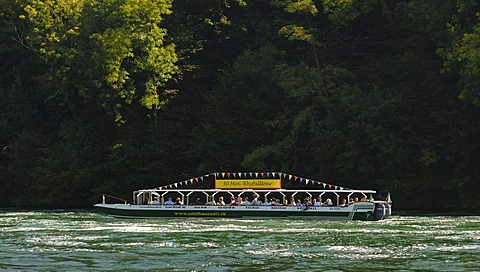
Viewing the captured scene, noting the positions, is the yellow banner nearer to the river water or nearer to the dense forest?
the river water

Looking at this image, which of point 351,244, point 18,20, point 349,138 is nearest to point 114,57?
point 18,20

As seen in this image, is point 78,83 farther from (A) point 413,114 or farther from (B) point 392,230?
(B) point 392,230

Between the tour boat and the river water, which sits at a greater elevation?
the tour boat

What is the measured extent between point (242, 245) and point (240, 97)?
4034 centimetres

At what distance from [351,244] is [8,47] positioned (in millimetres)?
55402

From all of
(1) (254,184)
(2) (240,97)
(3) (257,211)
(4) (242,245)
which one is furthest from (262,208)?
(2) (240,97)

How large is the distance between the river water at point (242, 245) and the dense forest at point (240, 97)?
491 inches

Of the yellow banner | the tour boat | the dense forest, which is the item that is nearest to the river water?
the tour boat

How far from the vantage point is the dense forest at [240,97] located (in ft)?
239

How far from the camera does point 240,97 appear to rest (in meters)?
82.9

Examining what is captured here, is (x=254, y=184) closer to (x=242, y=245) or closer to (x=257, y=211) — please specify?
(x=257, y=211)

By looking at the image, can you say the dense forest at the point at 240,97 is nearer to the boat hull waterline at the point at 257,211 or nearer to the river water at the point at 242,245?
the boat hull waterline at the point at 257,211

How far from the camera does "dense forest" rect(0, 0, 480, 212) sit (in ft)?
239

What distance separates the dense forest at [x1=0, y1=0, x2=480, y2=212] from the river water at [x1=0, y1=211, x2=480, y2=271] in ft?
40.9
